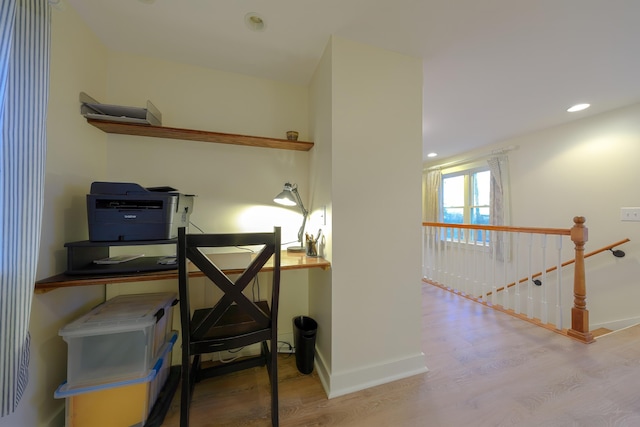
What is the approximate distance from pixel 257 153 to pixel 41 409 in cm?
176

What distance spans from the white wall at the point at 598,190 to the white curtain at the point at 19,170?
14.8 ft

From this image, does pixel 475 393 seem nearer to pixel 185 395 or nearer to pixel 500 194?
pixel 185 395

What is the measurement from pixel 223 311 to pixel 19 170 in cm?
93

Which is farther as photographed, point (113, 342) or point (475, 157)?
point (475, 157)

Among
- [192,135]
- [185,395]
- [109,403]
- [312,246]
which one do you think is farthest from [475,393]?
[192,135]

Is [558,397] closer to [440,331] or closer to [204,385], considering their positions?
[440,331]

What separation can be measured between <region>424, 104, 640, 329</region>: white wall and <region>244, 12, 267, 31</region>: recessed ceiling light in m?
3.65

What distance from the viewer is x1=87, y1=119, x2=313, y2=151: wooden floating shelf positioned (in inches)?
52.4

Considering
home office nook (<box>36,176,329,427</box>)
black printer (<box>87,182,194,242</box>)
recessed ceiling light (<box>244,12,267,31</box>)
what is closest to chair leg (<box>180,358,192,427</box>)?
home office nook (<box>36,176,329,427</box>)

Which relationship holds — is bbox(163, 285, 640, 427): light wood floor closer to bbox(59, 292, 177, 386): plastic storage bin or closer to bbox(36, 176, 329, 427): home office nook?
bbox(36, 176, 329, 427): home office nook

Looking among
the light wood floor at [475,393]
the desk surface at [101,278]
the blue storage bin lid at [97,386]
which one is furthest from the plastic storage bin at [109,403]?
the desk surface at [101,278]

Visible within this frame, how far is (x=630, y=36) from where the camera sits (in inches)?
52.9

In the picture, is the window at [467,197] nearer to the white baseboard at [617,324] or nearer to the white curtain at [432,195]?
the white curtain at [432,195]

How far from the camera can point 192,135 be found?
57.9 inches
